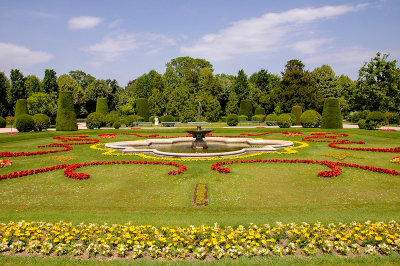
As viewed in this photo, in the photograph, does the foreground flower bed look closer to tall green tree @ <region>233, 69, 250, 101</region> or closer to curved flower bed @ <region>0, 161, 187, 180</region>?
curved flower bed @ <region>0, 161, 187, 180</region>

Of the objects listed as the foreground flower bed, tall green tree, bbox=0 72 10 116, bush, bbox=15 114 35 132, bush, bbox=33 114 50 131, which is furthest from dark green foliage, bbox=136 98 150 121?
the foreground flower bed

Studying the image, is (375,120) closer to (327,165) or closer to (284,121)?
(284,121)

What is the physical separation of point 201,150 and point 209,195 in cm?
755

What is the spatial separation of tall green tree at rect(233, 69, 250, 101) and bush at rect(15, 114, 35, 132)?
37.0 metres

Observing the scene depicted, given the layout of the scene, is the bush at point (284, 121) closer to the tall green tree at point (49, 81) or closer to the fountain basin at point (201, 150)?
the fountain basin at point (201, 150)

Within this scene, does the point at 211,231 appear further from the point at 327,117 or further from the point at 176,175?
the point at 327,117

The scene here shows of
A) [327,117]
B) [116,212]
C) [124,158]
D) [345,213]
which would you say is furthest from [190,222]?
A: [327,117]

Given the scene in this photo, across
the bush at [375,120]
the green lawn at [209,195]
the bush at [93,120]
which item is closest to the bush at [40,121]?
the bush at [93,120]

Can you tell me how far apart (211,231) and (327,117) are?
86.0 feet

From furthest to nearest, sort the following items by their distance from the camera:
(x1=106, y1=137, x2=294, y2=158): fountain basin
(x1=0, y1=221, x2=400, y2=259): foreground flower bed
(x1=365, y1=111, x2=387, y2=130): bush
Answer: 1. (x1=365, y1=111, x2=387, y2=130): bush
2. (x1=106, y1=137, x2=294, y2=158): fountain basin
3. (x1=0, y1=221, x2=400, y2=259): foreground flower bed

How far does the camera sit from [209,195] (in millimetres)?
7430

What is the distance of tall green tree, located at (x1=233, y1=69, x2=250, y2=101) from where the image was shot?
178 feet

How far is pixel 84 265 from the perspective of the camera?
12.8 ft

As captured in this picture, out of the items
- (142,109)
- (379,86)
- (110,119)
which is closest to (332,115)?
(379,86)
